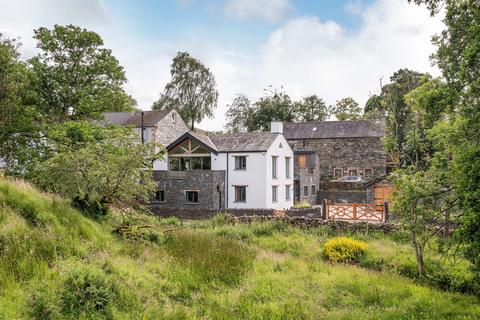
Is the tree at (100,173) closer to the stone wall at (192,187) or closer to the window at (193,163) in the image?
the stone wall at (192,187)

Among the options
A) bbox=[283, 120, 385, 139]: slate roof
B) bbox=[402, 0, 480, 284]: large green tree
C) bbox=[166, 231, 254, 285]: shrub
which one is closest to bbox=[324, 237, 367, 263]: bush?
bbox=[166, 231, 254, 285]: shrub

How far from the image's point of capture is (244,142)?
104 ft

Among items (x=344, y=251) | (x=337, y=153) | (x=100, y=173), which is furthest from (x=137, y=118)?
(x=344, y=251)

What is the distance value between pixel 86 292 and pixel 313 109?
60.0 meters

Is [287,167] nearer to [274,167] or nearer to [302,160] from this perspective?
[274,167]

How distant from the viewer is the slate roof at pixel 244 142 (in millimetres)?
30788

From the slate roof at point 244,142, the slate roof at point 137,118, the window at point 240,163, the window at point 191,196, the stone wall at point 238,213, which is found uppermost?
the slate roof at point 137,118

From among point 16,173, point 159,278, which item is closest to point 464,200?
point 159,278

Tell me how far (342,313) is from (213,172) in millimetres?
21765

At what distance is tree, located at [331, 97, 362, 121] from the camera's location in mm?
64875

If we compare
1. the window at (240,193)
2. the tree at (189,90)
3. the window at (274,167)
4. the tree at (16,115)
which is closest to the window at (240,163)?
the window at (240,193)

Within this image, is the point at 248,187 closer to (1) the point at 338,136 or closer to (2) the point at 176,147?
(2) the point at 176,147

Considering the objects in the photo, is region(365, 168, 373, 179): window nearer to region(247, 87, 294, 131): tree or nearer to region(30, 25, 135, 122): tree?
region(247, 87, 294, 131): tree

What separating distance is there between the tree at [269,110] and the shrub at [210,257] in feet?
151
